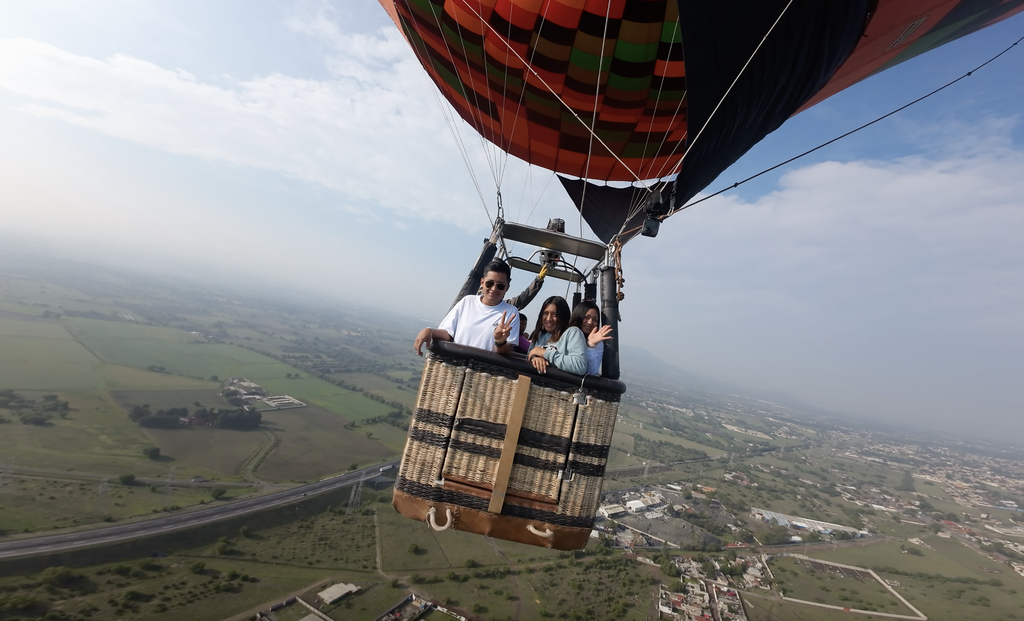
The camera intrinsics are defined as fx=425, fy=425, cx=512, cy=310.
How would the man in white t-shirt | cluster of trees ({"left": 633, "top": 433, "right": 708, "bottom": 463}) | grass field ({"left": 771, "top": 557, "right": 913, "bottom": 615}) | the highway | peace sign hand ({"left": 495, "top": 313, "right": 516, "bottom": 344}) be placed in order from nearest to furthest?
1. peace sign hand ({"left": 495, "top": 313, "right": 516, "bottom": 344})
2. the man in white t-shirt
3. the highway
4. grass field ({"left": 771, "top": 557, "right": 913, "bottom": 615})
5. cluster of trees ({"left": 633, "top": 433, "right": 708, "bottom": 463})

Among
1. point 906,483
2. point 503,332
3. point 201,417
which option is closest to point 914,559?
point 906,483

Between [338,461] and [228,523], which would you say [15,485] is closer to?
[228,523]

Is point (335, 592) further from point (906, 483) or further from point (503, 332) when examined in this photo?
point (906, 483)

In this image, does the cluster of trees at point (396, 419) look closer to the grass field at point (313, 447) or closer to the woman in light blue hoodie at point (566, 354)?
the grass field at point (313, 447)

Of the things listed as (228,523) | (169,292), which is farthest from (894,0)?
(169,292)

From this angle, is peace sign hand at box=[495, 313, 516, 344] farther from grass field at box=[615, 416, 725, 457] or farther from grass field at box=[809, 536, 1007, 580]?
grass field at box=[615, 416, 725, 457]

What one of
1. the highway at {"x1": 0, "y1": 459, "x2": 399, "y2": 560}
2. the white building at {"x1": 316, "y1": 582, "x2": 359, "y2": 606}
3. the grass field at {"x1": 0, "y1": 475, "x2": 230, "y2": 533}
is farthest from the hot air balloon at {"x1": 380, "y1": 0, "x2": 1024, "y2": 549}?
the grass field at {"x1": 0, "y1": 475, "x2": 230, "y2": 533}

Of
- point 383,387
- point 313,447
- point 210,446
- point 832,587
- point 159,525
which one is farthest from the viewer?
point 383,387
